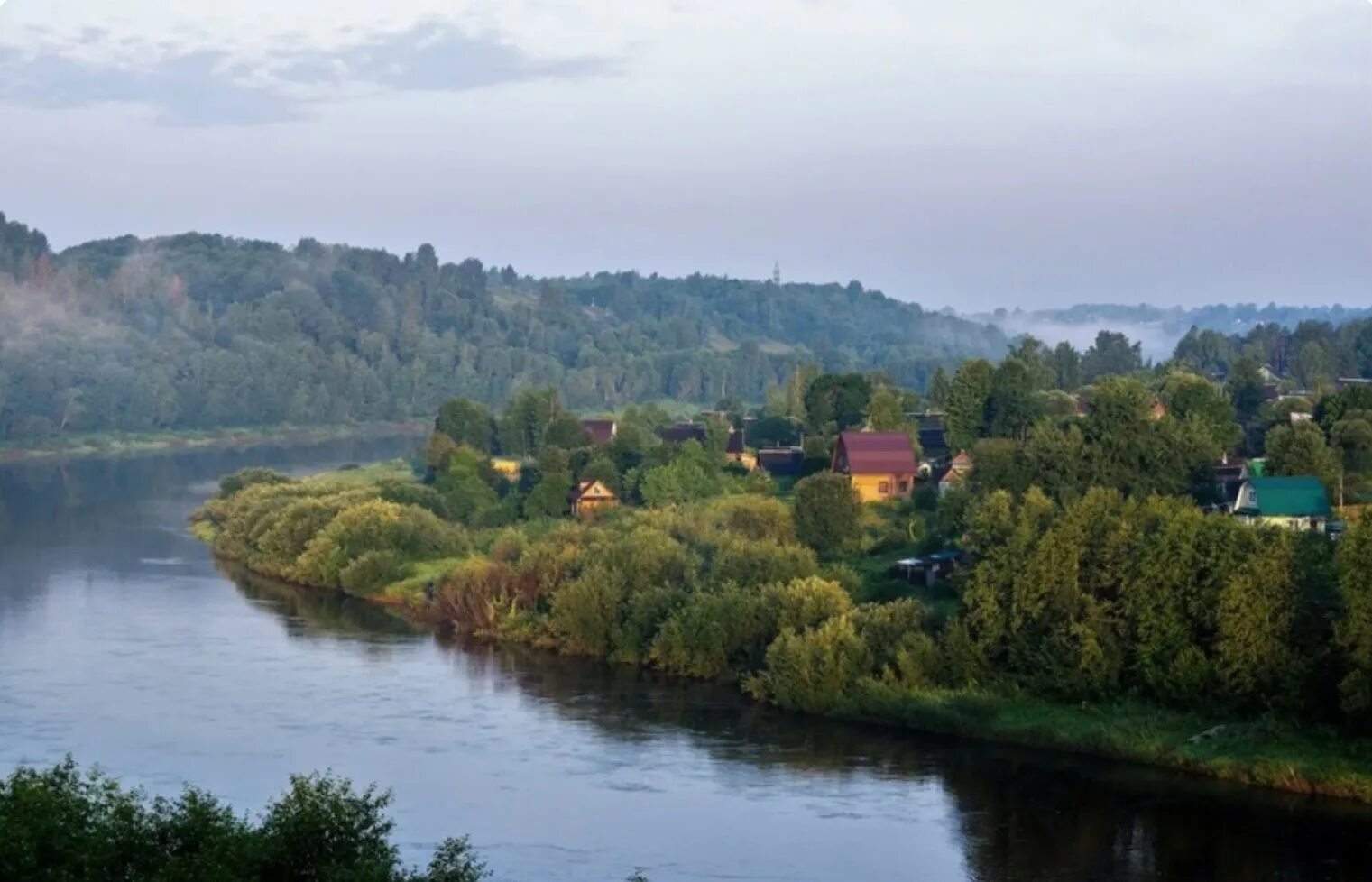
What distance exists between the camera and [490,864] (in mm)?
13055

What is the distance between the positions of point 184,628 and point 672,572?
5791 mm

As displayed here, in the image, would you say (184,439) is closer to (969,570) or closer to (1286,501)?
(1286,501)

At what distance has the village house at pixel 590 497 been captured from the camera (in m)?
28.1

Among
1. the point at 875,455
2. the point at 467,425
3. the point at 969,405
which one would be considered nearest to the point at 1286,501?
the point at 875,455

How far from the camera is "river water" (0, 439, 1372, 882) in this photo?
13500 millimetres

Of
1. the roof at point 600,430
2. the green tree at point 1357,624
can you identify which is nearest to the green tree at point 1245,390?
the roof at point 600,430

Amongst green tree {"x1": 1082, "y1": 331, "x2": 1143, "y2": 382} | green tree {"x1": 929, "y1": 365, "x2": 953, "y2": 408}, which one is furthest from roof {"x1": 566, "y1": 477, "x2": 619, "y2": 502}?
green tree {"x1": 1082, "y1": 331, "x2": 1143, "y2": 382}

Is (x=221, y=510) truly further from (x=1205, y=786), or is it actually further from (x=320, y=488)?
(x=1205, y=786)

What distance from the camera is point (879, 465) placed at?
27.6 m

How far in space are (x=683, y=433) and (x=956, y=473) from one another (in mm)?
9672

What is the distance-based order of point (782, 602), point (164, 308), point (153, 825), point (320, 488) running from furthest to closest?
point (164, 308)
point (320, 488)
point (782, 602)
point (153, 825)

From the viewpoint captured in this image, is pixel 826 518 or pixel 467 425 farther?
pixel 467 425

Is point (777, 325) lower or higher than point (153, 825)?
higher

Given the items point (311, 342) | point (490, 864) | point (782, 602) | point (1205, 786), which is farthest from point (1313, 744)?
point (311, 342)
